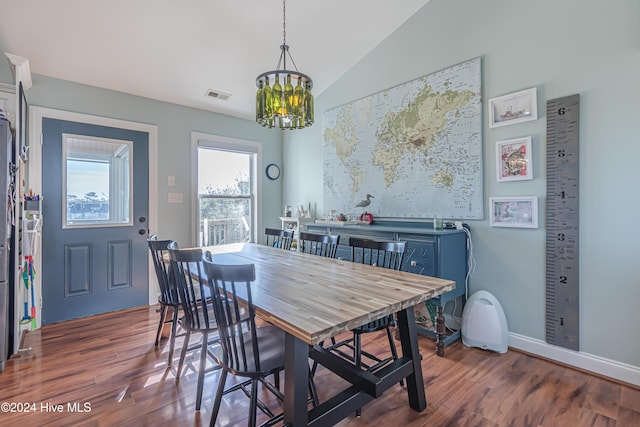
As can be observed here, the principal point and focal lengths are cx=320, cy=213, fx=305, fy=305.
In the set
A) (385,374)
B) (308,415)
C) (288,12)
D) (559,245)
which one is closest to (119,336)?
(308,415)

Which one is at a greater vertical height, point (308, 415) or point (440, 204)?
point (440, 204)

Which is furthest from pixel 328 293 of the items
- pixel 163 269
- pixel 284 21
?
pixel 284 21

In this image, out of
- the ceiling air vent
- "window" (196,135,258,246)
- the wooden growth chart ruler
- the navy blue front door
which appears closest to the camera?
the wooden growth chart ruler

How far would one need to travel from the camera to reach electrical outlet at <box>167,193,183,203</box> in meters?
3.71

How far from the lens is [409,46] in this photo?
3090 mm

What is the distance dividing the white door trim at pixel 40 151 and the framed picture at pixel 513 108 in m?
3.55

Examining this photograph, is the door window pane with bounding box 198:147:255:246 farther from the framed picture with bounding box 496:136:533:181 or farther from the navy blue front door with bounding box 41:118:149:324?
the framed picture with bounding box 496:136:533:181

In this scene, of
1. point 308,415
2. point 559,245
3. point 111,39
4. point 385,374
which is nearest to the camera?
point 308,415

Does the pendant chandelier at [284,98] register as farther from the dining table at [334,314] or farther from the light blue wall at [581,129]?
the light blue wall at [581,129]

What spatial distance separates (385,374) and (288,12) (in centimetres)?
300

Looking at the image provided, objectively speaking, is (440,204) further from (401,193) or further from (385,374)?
(385,374)

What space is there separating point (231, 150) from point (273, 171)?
2.38ft

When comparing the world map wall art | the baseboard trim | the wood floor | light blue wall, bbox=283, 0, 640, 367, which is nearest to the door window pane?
the world map wall art

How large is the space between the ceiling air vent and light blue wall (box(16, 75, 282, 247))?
1.14 feet
